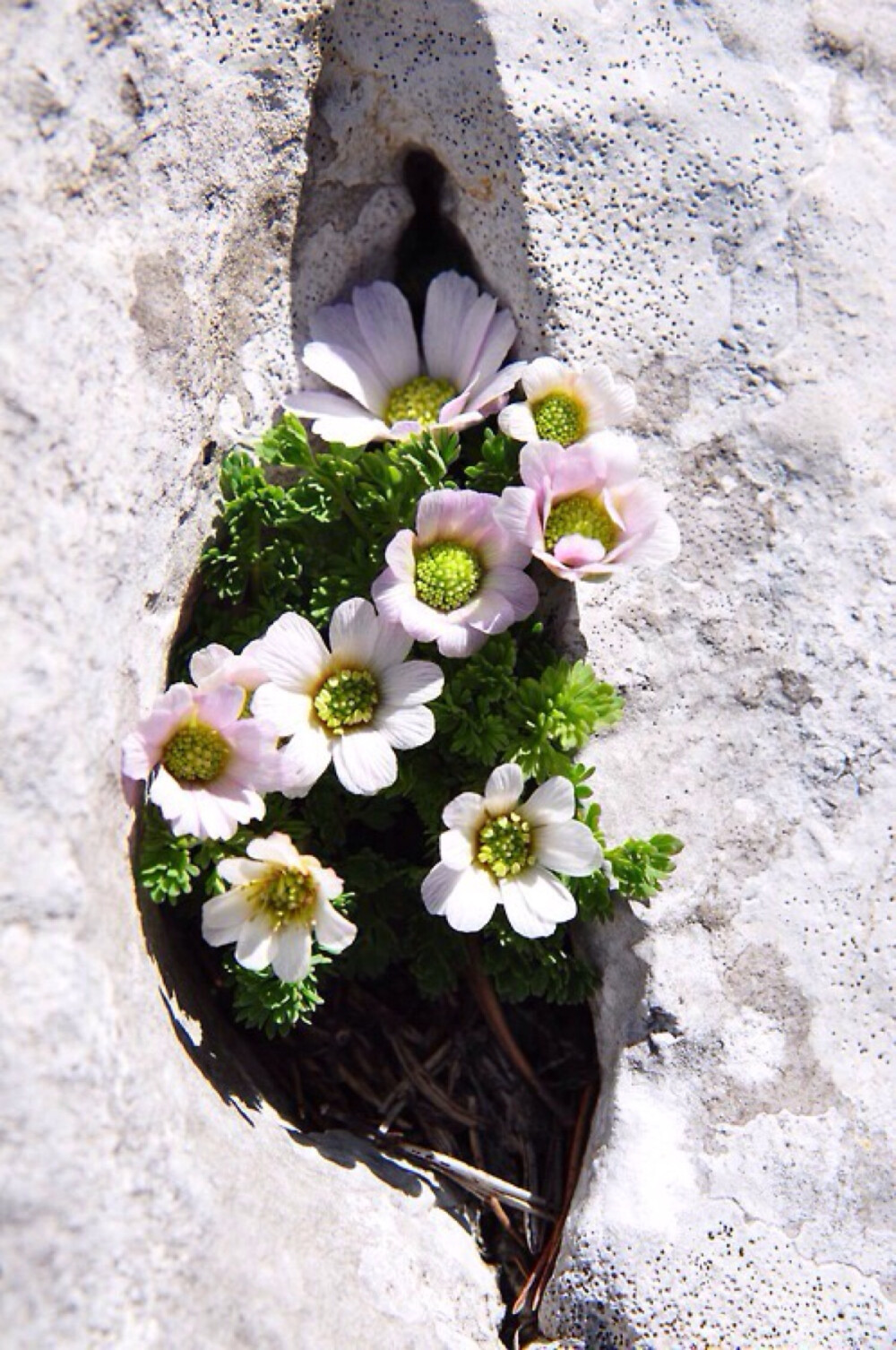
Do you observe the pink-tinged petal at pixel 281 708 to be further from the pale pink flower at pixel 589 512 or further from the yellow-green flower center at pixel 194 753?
the pale pink flower at pixel 589 512

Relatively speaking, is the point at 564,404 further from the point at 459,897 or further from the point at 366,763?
the point at 459,897

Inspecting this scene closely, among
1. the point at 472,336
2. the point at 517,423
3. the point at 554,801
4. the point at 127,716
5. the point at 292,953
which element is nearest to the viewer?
the point at 127,716

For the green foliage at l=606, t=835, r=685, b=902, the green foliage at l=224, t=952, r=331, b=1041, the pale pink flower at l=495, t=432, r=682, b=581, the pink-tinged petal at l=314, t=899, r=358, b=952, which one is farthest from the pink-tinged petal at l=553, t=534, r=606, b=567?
the green foliage at l=224, t=952, r=331, b=1041

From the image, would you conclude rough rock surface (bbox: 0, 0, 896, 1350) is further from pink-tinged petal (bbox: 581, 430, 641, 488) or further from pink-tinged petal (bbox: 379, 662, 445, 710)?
pink-tinged petal (bbox: 379, 662, 445, 710)

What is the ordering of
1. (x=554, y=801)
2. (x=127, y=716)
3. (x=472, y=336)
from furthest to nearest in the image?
1. (x=472, y=336)
2. (x=554, y=801)
3. (x=127, y=716)

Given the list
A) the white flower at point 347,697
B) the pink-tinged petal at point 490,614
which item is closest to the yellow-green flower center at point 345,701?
the white flower at point 347,697

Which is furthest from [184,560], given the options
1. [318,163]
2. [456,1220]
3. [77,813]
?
[456,1220]

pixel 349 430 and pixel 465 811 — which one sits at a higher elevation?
pixel 349 430

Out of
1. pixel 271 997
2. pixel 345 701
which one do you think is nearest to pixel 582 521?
pixel 345 701
